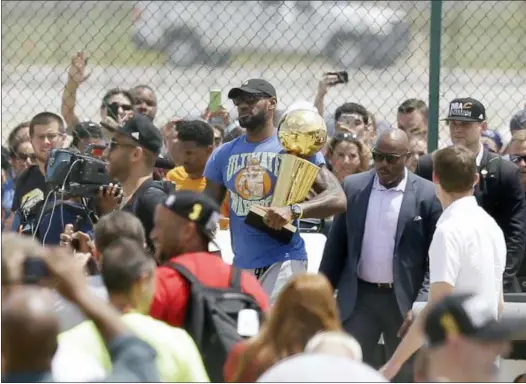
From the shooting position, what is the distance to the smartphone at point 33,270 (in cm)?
434

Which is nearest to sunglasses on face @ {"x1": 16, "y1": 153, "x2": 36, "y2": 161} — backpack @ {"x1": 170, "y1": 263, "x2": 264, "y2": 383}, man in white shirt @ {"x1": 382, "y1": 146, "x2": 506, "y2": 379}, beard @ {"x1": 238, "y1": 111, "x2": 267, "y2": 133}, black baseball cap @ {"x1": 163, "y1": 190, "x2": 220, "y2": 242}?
beard @ {"x1": 238, "y1": 111, "x2": 267, "y2": 133}

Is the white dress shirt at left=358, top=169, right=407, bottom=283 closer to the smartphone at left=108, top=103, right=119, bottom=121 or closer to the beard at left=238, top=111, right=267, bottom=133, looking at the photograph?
the beard at left=238, top=111, right=267, bottom=133

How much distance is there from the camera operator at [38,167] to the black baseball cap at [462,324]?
370 centimetres

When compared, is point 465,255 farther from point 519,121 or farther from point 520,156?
point 519,121

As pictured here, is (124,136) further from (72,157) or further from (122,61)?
(122,61)

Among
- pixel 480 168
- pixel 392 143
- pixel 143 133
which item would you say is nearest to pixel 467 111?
pixel 480 168

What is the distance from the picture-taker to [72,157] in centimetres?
688

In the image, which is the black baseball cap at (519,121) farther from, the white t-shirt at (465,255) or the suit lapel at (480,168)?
the white t-shirt at (465,255)

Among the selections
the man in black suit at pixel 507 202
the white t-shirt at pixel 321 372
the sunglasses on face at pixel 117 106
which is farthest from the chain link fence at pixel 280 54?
the white t-shirt at pixel 321 372

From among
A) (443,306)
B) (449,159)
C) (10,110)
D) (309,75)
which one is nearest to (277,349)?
(443,306)

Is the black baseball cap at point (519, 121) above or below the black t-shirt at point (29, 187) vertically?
above

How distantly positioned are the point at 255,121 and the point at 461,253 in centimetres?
172

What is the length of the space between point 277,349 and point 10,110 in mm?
7279

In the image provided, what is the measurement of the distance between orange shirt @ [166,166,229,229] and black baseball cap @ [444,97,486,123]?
1411mm
